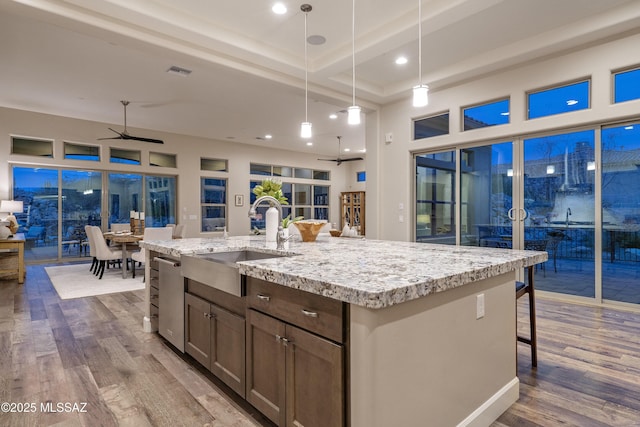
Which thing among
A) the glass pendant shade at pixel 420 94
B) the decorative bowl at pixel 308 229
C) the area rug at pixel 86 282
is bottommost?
the area rug at pixel 86 282

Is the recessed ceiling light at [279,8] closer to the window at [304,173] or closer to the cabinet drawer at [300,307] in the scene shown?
the cabinet drawer at [300,307]

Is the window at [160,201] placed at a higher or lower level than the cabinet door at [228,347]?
higher

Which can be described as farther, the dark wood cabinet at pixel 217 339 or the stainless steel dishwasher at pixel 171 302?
the stainless steel dishwasher at pixel 171 302

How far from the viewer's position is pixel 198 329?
2443mm

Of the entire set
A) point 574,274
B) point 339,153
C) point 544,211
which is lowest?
point 574,274

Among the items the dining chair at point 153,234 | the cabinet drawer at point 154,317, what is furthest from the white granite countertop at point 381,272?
the dining chair at point 153,234

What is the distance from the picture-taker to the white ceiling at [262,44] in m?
3.54

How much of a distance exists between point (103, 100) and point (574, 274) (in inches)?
313

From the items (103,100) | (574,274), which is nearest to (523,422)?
(574,274)

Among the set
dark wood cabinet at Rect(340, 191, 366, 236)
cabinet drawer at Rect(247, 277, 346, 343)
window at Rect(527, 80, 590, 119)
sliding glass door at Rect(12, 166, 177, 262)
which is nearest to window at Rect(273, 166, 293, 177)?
dark wood cabinet at Rect(340, 191, 366, 236)

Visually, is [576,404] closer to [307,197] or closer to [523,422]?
[523,422]

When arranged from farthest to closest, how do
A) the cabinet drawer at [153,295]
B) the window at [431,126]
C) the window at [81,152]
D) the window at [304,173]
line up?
the window at [304,173] → the window at [81,152] → the window at [431,126] → the cabinet drawer at [153,295]

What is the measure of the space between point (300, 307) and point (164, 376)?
4.87 feet

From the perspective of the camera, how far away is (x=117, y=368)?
256 cm
